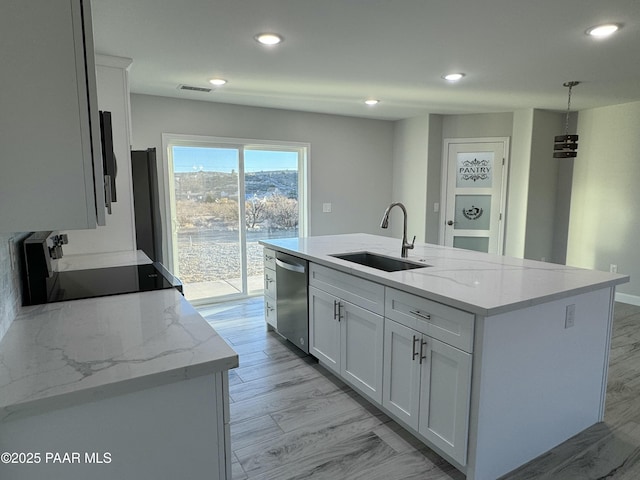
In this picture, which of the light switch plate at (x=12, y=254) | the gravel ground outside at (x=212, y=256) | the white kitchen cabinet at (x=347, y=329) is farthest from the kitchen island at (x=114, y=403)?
the gravel ground outside at (x=212, y=256)

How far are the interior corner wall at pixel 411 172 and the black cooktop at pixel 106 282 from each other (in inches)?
159

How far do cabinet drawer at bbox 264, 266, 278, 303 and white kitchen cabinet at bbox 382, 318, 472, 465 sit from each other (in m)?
1.59

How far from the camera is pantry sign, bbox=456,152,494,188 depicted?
5.32 meters

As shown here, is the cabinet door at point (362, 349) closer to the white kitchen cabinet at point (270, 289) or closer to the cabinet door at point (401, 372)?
the cabinet door at point (401, 372)

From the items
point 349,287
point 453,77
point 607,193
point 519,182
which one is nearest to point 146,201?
point 349,287

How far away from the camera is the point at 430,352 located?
194 centimetres

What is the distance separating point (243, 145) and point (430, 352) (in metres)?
3.68

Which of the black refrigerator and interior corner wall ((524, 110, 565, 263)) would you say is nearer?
the black refrigerator

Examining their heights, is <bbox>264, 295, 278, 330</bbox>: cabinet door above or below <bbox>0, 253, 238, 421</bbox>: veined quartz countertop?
below

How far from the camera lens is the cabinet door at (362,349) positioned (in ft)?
7.63

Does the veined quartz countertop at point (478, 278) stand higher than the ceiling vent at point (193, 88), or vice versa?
the ceiling vent at point (193, 88)

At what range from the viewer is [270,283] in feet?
12.1

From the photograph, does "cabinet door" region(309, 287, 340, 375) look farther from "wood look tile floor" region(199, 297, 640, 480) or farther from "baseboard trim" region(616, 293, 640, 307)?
"baseboard trim" region(616, 293, 640, 307)

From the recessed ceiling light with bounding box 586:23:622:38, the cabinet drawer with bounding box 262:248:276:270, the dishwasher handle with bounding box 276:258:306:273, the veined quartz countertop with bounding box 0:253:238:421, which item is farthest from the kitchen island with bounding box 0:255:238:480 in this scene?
the recessed ceiling light with bounding box 586:23:622:38
